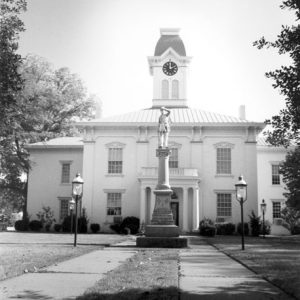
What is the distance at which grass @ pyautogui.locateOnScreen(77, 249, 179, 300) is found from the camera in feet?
21.8

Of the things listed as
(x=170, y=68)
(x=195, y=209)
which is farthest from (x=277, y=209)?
(x=170, y=68)

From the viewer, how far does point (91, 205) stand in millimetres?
38156

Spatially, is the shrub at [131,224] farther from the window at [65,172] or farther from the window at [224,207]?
Result: the window at [65,172]

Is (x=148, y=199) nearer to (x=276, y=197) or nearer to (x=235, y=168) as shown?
(x=235, y=168)

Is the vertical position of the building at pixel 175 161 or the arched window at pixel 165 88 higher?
the arched window at pixel 165 88

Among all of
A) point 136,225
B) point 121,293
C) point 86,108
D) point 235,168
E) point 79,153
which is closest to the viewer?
point 121,293

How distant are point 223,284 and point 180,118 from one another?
1243 inches

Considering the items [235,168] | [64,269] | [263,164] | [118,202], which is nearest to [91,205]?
[118,202]

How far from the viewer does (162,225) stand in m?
19.8

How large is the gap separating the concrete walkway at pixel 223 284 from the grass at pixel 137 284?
23 cm

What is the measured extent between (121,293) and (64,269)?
11.0 ft

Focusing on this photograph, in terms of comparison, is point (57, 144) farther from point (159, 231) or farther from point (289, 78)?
point (289, 78)

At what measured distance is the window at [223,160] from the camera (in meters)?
38.2

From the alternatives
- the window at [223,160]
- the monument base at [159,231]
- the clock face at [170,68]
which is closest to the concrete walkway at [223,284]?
the monument base at [159,231]
